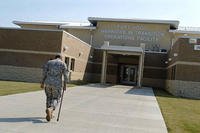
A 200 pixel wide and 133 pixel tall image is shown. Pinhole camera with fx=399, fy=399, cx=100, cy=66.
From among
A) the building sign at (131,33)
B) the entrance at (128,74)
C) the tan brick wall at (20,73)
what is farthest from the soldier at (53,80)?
the entrance at (128,74)

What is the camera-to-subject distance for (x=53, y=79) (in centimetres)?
1059

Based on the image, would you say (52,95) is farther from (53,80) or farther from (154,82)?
(154,82)

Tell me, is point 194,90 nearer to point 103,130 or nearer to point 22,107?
point 22,107

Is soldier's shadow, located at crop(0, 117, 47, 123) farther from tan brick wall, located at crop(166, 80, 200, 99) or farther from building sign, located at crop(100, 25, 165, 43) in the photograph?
building sign, located at crop(100, 25, 165, 43)

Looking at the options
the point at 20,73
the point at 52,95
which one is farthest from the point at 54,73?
the point at 20,73

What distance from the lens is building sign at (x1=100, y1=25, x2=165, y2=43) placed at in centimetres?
4528

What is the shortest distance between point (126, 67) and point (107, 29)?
5.23 meters

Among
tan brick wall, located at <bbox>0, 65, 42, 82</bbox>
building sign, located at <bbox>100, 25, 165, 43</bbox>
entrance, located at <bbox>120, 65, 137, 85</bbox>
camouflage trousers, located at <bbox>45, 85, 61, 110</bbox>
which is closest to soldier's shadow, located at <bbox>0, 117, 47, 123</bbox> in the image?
camouflage trousers, located at <bbox>45, 85, 61, 110</bbox>

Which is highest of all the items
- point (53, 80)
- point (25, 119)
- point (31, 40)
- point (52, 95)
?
point (31, 40)

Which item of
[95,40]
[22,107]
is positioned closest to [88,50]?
[95,40]

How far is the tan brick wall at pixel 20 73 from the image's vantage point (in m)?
31.1

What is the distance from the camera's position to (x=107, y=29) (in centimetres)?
4647

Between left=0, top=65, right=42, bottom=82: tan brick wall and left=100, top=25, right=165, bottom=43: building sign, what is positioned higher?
left=100, top=25, right=165, bottom=43: building sign

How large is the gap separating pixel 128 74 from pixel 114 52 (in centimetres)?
1006
